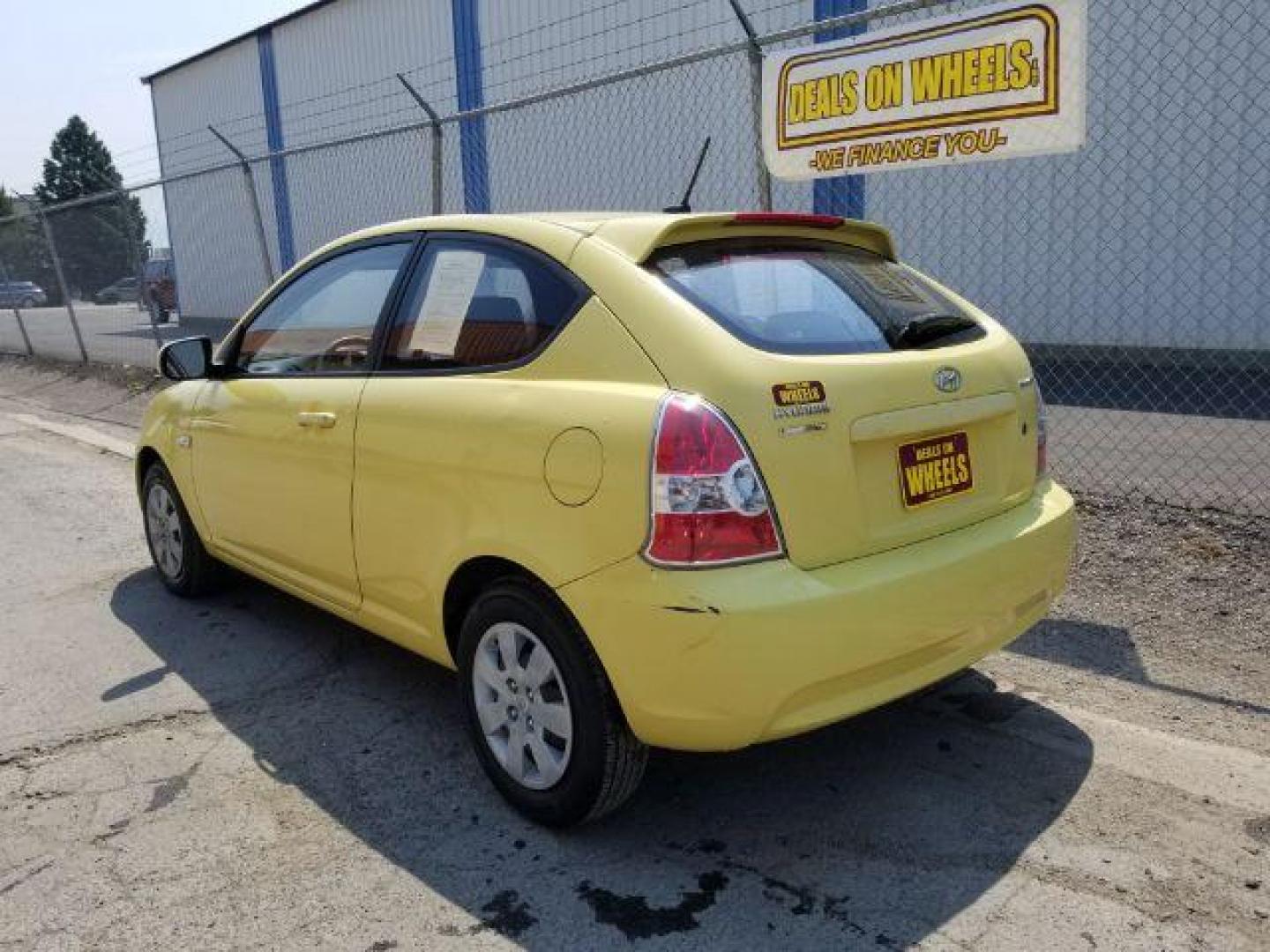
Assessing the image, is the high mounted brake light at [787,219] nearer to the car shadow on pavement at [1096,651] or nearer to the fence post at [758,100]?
the car shadow on pavement at [1096,651]

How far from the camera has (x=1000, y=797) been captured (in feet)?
9.76

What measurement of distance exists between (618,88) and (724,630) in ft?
39.3

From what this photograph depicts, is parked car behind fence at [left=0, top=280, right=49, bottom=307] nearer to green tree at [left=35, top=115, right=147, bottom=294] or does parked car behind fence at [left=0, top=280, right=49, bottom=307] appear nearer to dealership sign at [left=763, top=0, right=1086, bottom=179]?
green tree at [left=35, top=115, right=147, bottom=294]

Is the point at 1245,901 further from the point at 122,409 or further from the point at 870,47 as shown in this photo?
the point at 122,409

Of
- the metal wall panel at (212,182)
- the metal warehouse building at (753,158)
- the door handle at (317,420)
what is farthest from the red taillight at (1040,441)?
the metal wall panel at (212,182)

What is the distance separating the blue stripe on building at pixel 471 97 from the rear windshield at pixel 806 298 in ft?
43.0

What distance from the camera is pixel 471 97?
16.1 metres

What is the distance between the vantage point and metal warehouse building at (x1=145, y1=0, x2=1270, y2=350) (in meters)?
9.52

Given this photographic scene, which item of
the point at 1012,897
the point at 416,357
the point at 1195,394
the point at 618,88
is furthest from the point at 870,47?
the point at 618,88

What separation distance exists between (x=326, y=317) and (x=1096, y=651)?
124 inches

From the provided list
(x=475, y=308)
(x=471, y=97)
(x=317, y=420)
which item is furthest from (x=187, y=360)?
(x=471, y=97)

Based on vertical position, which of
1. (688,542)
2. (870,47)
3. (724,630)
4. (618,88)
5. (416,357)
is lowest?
(724,630)

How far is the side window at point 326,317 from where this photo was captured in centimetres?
359

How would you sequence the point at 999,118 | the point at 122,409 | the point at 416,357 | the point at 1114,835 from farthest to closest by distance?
1. the point at 122,409
2. the point at 999,118
3. the point at 416,357
4. the point at 1114,835
